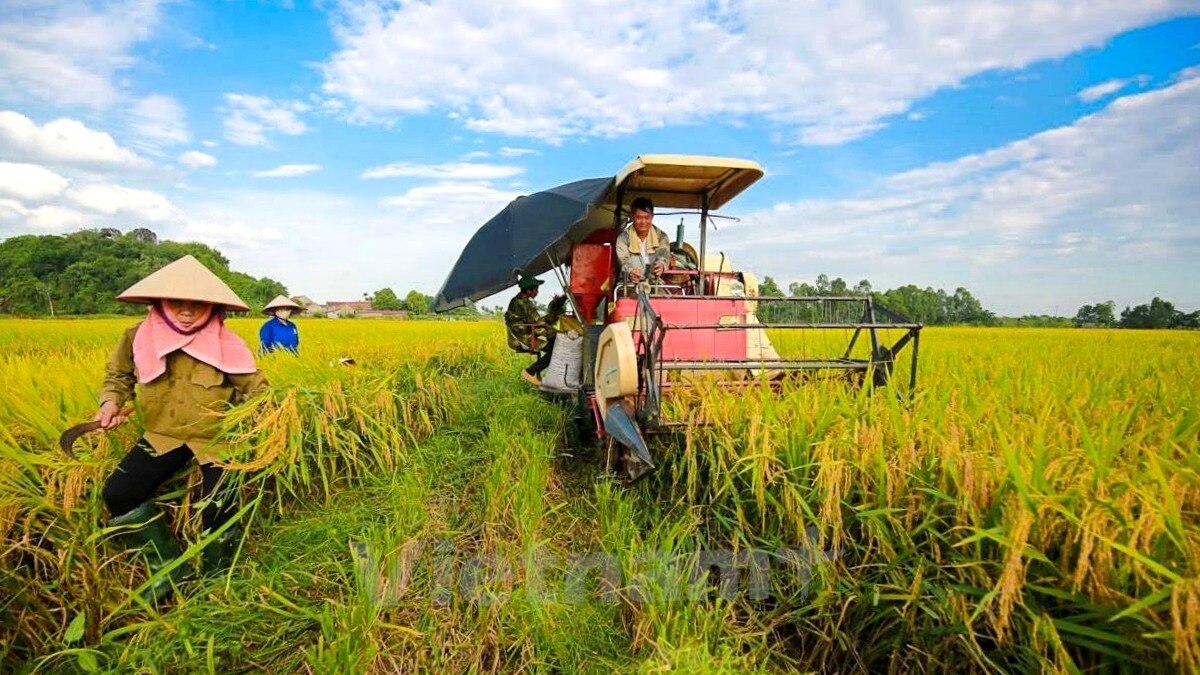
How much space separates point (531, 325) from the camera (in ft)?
22.3

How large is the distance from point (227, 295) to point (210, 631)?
1706mm

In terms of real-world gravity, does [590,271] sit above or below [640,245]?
below

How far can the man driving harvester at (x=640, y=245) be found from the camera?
4.97 m

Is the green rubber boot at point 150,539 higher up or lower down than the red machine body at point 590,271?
lower down

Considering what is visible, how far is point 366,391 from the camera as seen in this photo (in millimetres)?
4402

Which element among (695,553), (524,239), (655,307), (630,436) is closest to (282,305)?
(524,239)

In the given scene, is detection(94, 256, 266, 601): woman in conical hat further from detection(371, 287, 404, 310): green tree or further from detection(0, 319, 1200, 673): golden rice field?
detection(371, 287, 404, 310): green tree

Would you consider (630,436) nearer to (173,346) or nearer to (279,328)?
(173,346)

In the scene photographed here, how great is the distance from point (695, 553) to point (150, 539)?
2.71 m

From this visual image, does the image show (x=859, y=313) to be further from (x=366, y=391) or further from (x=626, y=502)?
(x=366, y=391)

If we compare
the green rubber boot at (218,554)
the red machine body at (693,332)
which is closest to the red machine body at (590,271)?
the red machine body at (693,332)

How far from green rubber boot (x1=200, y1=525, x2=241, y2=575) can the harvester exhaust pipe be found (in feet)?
7.00

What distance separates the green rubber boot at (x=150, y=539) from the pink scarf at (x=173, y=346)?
676mm

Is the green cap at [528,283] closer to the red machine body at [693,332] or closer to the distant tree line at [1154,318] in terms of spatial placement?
the red machine body at [693,332]
